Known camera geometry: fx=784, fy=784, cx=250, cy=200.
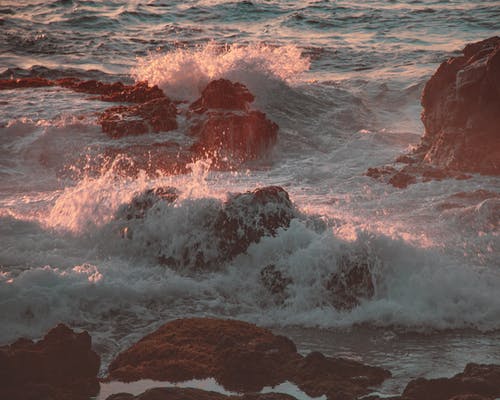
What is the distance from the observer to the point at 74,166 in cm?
1226

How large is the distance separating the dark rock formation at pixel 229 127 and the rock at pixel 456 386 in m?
7.71

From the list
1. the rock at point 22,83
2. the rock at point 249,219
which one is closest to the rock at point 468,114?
the rock at point 249,219

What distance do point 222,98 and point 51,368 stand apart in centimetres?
896

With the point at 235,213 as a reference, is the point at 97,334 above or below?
below

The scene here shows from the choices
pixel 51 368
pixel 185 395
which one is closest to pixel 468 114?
pixel 185 395

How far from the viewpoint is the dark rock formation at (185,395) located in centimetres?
505

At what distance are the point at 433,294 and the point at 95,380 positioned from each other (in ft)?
10.3

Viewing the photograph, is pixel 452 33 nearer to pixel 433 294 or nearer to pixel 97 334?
pixel 433 294

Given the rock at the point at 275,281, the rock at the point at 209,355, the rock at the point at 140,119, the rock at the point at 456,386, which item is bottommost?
the rock at the point at 275,281

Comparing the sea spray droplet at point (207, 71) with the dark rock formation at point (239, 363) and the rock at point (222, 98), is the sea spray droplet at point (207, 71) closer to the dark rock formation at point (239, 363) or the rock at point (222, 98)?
the rock at point (222, 98)

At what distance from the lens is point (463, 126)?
1103 cm

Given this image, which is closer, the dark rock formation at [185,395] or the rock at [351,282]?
the dark rock formation at [185,395]

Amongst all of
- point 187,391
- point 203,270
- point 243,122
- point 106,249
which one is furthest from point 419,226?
point 243,122

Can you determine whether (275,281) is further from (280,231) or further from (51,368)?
(51,368)
